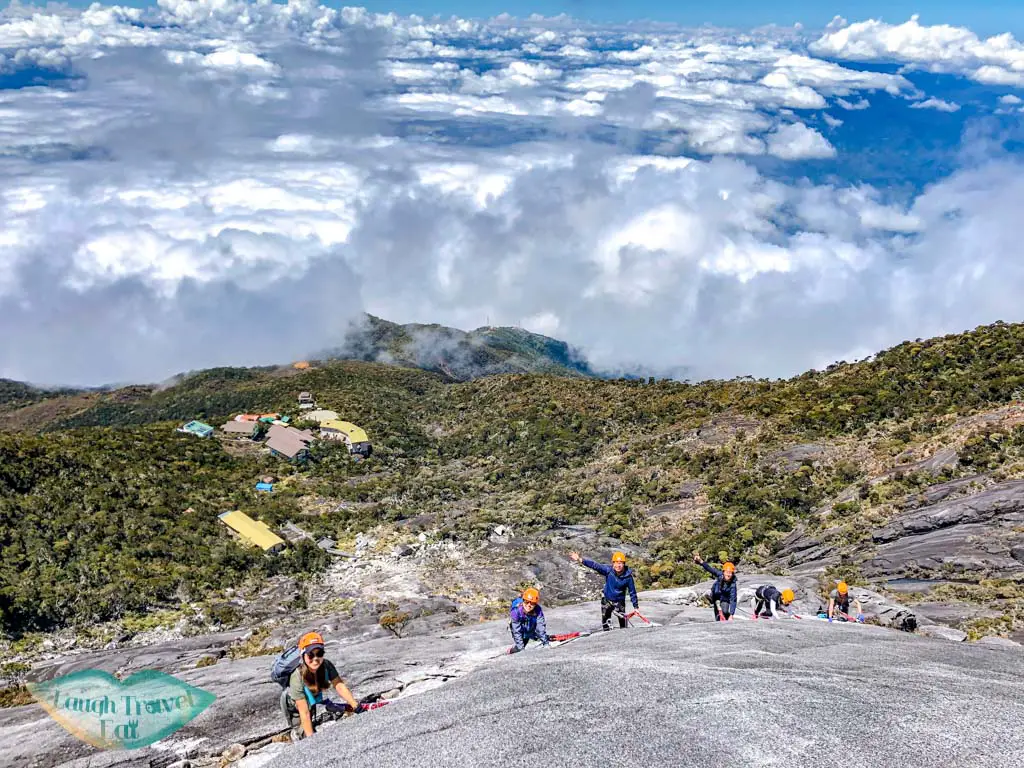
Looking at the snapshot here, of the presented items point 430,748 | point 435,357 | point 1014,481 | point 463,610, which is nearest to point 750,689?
point 430,748

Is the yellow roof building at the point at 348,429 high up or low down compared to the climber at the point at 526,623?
up

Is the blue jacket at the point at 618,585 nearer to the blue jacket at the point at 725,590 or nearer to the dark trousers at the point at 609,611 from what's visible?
the dark trousers at the point at 609,611

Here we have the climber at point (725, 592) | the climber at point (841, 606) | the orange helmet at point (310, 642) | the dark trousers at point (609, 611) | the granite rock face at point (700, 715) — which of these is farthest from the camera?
the climber at point (841, 606)

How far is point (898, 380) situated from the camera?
161ft

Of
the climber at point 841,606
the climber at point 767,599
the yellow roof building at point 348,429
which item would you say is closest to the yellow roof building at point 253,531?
the yellow roof building at point 348,429

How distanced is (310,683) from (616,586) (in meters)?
8.52

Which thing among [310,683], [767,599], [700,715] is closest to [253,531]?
[767,599]

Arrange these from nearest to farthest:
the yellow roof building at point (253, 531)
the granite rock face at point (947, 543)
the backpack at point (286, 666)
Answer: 1. the backpack at point (286, 666)
2. the granite rock face at point (947, 543)
3. the yellow roof building at point (253, 531)

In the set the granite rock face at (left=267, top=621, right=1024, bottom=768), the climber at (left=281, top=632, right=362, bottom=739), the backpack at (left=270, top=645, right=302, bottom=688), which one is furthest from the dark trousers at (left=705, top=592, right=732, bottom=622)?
the backpack at (left=270, top=645, right=302, bottom=688)

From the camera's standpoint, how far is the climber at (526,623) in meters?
16.1

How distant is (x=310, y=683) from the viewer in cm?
1157

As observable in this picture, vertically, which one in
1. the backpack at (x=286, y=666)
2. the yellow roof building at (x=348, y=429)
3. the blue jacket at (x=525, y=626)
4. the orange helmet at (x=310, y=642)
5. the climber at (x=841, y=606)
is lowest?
the climber at (x=841, y=606)

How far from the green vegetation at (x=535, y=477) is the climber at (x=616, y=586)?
46.4 ft

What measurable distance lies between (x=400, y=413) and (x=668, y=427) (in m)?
36.6
